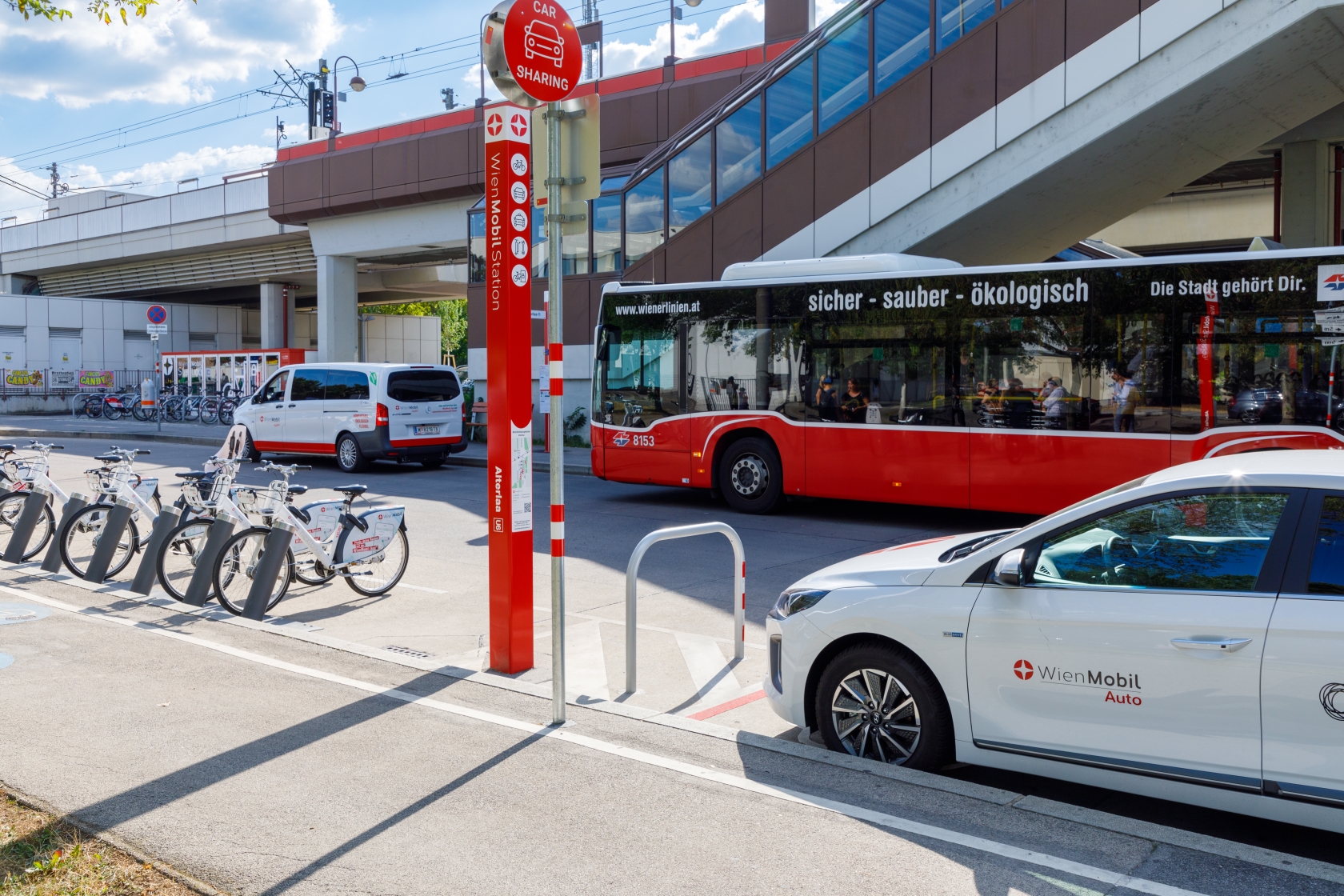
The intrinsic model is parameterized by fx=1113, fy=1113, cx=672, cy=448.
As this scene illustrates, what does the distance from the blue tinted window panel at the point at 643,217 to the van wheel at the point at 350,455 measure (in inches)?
280

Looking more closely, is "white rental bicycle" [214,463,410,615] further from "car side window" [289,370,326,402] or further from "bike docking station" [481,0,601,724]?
"car side window" [289,370,326,402]

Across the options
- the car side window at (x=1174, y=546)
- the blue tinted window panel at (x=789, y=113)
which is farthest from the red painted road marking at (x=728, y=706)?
the blue tinted window panel at (x=789, y=113)

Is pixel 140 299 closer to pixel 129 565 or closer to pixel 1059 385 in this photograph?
pixel 129 565

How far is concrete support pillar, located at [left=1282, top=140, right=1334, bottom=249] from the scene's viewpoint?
1980 centimetres

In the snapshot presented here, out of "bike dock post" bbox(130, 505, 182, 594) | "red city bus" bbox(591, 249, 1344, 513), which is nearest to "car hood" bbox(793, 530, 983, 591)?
"bike dock post" bbox(130, 505, 182, 594)

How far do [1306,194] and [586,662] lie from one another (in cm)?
1848

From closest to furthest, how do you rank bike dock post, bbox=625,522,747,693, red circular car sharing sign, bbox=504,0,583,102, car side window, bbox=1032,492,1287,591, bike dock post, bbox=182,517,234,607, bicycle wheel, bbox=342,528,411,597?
1. car side window, bbox=1032,492,1287,591
2. red circular car sharing sign, bbox=504,0,583,102
3. bike dock post, bbox=625,522,747,693
4. bike dock post, bbox=182,517,234,607
5. bicycle wheel, bbox=342,528,411,597

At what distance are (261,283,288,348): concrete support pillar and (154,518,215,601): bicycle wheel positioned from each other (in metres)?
36.2

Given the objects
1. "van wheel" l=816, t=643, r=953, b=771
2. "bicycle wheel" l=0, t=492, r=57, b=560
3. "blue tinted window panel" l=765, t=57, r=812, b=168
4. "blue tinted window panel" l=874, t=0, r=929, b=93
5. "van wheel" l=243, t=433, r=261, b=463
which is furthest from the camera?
"van wheel" l=243, t=433, r=261, b=463

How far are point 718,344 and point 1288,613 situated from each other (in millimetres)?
10407

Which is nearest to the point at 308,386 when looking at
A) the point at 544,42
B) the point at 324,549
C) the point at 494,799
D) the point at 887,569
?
the point at 324,549

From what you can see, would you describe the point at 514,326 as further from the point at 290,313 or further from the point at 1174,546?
the point at 290,313

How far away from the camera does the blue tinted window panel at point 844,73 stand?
18422 millimetres

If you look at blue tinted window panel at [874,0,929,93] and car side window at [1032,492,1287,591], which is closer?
car side window at [1032,492,1287,591]
